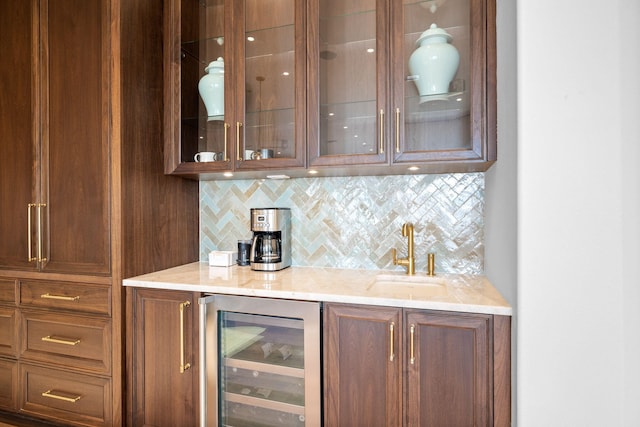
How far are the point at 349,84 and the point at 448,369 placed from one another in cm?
131

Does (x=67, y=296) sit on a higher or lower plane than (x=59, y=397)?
higher

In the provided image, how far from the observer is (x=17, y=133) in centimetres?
186

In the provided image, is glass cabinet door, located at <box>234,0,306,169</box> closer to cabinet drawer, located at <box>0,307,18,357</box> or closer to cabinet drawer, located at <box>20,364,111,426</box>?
cabinet drawer, located at <box>20,364,111,426</box>

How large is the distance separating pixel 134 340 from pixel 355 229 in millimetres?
1299

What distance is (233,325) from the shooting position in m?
1.55

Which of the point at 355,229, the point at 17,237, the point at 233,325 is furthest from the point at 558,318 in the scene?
the point at 17,237

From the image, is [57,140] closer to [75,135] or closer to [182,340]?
[75,135]

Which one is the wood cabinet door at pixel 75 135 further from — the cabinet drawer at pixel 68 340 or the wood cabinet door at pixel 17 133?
the cabinet drawer at pixel 68 340

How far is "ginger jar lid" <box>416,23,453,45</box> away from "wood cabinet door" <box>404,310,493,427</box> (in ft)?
3.87

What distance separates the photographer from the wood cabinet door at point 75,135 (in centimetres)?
168

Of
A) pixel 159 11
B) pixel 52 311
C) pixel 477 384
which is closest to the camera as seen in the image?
pixel 477 384

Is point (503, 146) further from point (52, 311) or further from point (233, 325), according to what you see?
point (52, 311)

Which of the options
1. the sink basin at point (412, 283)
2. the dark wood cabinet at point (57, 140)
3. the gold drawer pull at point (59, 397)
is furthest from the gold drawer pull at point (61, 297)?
the sink basin at point (412, 283)

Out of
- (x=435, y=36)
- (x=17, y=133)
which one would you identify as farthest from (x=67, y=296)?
(x=435, y=36)
